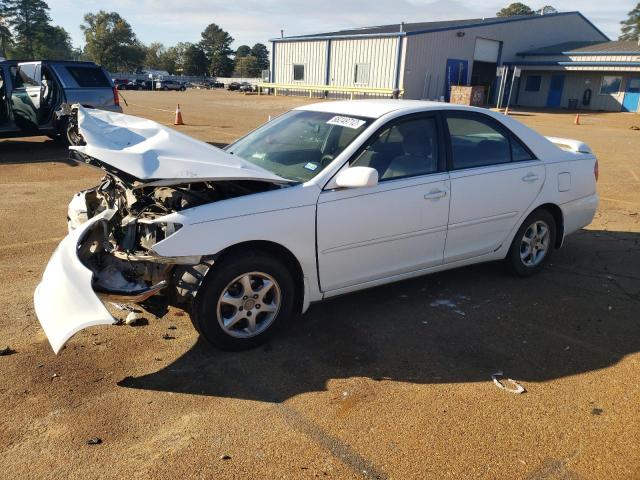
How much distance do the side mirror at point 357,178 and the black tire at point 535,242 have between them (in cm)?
205

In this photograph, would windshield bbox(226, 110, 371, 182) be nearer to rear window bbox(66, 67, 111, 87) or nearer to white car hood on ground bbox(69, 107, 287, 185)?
white car hood on ground bbox(69, 107, 287, 185)

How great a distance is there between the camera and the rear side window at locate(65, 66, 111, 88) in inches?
466

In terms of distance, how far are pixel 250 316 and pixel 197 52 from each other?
106675 millimetres

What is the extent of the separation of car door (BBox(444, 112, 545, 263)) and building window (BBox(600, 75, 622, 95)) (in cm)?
3791

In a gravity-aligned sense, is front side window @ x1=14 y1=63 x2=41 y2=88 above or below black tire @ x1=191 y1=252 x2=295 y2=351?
above

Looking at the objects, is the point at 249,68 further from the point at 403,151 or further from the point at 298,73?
the point at 403,151

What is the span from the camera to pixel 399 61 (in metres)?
34.8

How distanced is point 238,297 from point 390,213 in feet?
4.32

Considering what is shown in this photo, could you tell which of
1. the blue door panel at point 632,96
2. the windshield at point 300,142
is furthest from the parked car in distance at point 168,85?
the windshield at point 300,142

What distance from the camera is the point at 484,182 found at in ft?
15.1

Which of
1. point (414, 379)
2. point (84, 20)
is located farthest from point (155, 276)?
point (84, 20)

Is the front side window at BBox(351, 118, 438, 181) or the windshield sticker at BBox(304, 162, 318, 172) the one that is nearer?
the windshield sticker at BBox(304, 162, 318, 172)

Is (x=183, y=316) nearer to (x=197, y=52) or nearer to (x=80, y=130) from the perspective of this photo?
(x=80, y=130)

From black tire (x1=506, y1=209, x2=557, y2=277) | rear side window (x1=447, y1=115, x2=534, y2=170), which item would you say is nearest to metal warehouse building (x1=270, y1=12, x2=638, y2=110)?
black tire (x1=506, y1=209, x2=557, y2=277)
